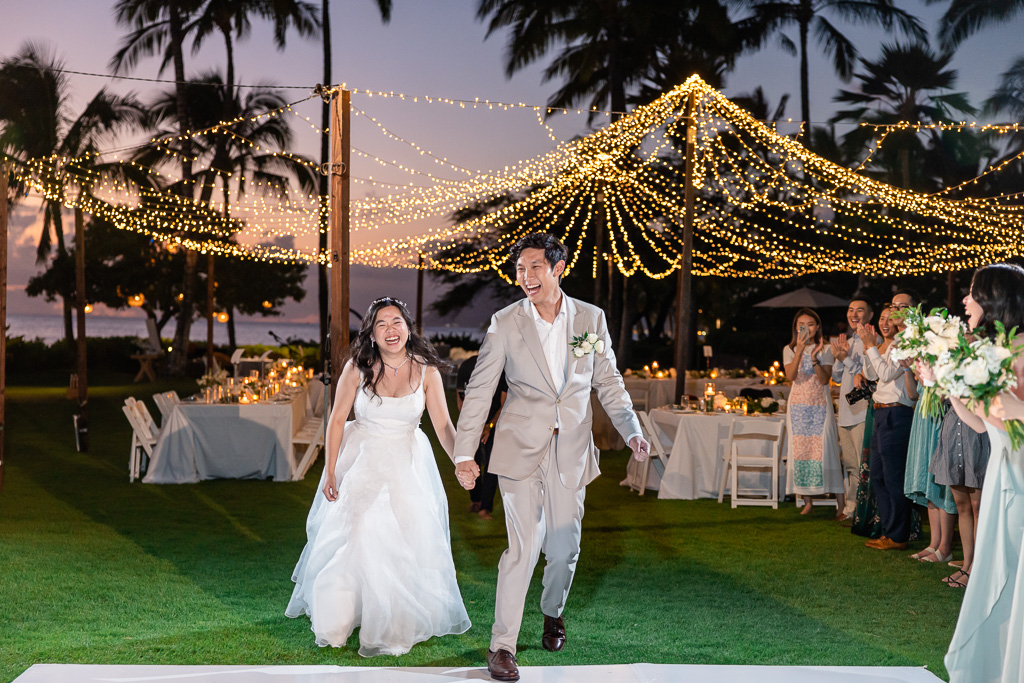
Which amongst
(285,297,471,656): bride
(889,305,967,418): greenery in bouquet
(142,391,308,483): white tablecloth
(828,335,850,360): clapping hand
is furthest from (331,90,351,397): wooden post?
(889,305,967,418): greenery in bouquet

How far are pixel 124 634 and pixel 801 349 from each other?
5.64 meters

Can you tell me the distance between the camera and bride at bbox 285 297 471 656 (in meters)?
4.28

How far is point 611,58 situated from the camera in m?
20.4

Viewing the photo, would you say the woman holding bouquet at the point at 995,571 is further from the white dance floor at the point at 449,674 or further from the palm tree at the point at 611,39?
the palm tree at the point at 611,39

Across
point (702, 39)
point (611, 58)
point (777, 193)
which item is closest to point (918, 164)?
point (777, 193)

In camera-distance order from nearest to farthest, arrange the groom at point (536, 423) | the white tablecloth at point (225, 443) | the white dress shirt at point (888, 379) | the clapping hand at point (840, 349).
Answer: the groom at point (536, 423) < the white dress shirt at point (888, 379) < the clapping hand at point (840, 349) < the white tablecloth at point (225, 443)

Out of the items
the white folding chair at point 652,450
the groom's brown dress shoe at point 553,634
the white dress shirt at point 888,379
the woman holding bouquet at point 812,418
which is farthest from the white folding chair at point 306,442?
A: the groom's brown dress shoe at point 553,634

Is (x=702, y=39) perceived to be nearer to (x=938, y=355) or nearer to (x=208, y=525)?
(x=208, y=525)

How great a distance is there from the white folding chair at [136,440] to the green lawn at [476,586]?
0.43 metres

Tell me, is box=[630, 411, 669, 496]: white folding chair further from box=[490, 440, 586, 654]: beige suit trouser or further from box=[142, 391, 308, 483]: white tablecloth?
box=[490, 440, 586, 654]: beige suit trouser

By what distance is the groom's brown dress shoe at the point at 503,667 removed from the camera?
3.75m

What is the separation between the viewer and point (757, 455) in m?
8.77

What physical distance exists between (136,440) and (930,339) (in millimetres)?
8570

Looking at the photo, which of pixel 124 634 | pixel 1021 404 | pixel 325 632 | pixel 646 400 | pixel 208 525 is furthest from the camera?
pixel 646 400
